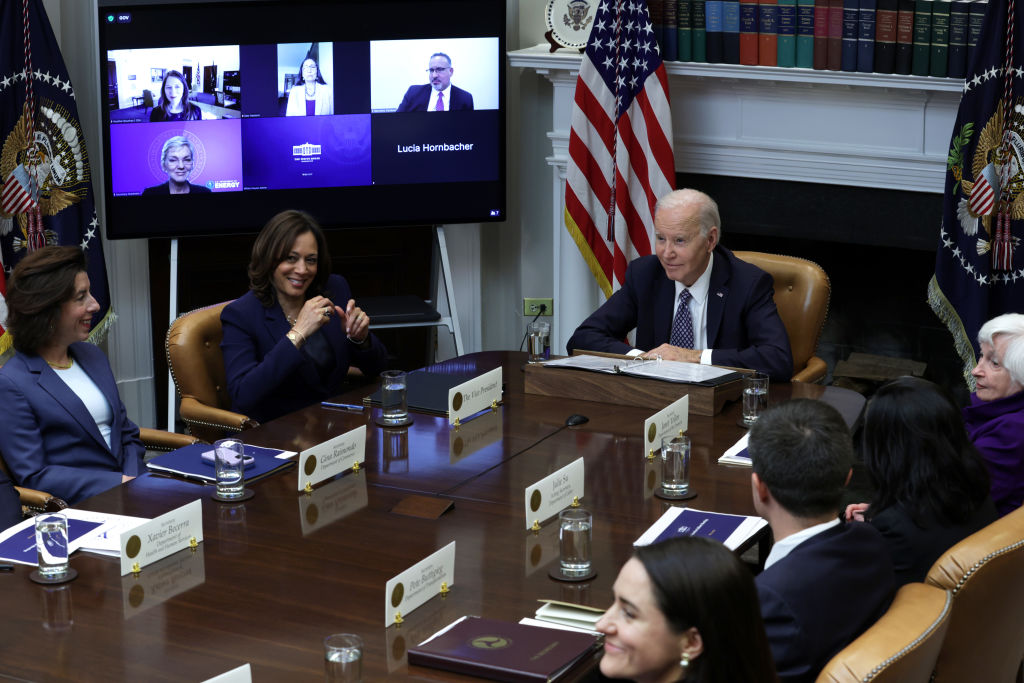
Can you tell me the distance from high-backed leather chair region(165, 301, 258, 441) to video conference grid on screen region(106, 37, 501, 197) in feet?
4.87

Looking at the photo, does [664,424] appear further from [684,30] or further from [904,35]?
[684,30]

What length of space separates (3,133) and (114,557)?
2.96 metres

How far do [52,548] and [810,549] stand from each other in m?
1.35

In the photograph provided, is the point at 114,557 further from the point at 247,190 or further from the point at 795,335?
the point at 247,190

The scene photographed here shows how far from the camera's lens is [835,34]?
5.06m

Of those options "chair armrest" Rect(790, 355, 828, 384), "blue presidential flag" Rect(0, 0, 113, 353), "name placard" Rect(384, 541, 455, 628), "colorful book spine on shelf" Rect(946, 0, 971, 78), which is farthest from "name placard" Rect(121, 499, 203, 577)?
"colorful book spine on shelf" Rect(946, 0, 971, 78)

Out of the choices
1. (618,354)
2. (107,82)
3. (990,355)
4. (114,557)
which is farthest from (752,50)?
(114,557)

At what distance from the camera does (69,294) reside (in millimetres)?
3314

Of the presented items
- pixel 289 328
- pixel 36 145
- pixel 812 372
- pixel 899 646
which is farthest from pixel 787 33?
pixel 899 646

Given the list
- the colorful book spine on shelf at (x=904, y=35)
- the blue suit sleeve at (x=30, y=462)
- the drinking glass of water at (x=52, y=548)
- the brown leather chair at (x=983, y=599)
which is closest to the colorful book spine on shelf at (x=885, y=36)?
the colorful book spine on shelf at (x=904, y=35)

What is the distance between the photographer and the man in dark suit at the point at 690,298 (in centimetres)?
404

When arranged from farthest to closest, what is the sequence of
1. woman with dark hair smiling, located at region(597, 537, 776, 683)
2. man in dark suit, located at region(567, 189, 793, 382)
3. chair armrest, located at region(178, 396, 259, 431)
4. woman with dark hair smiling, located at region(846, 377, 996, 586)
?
man in dark suit, located at region(567, 189, 793, 382)
chair armrest, located at region(178, 396, 259, 431)
woman with dark hair smiling, located at region(846, 377, 996, 586)
woman with dark hair smiling, located at region(597, 537, 776, 683)

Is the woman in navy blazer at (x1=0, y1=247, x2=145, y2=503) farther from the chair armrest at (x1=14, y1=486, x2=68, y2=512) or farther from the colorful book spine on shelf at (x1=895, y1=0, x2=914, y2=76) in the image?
the colorful book spine on shelf at (x1=895, y1=0, x2=914, y2=76)

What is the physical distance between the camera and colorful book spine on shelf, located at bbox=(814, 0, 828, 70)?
5070 millimetres
